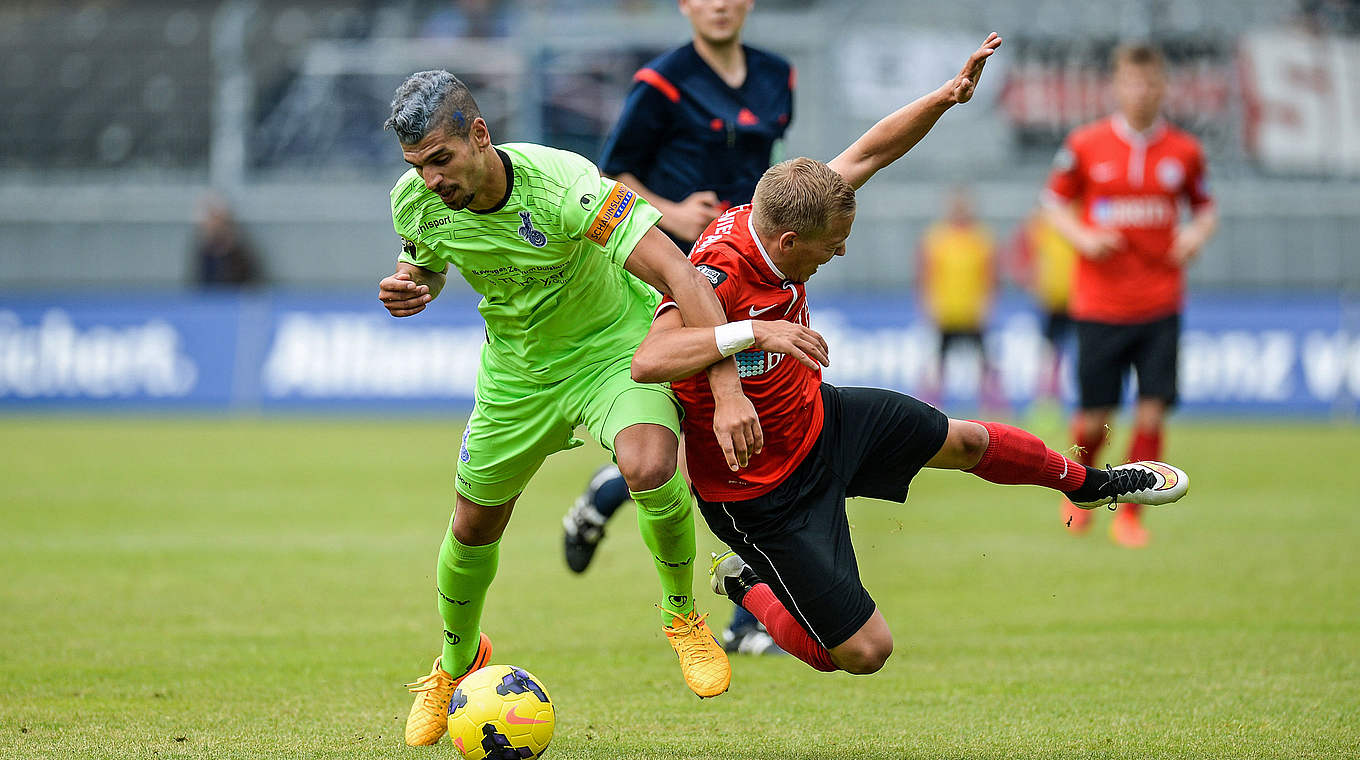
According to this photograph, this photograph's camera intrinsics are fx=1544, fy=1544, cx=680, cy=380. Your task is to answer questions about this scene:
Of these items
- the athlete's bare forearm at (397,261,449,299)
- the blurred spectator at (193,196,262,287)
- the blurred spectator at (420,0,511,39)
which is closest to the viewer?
the athlete's bare forearm at (397,261,449,299)

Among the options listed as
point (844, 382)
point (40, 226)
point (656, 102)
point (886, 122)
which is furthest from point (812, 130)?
point (886, 122)

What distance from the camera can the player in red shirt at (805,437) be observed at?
15.1ft

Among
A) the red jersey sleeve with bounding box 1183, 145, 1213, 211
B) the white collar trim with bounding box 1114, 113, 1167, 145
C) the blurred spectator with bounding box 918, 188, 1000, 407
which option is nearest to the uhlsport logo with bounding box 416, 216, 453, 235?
the white collar trim with bounding box 1114, 113, 1167, 145

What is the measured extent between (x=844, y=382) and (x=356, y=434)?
5.14 m

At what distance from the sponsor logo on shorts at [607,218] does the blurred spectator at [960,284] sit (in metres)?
12.0

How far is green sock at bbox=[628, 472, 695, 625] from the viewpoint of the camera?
15.9ft

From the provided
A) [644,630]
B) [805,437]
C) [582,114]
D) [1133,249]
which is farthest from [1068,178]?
[582,114]

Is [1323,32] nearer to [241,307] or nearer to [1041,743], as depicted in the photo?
[241,307]

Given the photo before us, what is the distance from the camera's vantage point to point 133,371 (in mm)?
18453

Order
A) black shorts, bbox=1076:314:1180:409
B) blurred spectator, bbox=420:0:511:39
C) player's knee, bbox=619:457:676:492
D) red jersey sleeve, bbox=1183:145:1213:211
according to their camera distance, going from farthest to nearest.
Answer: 1. blurred spectator, bbox=420:0:511:39
2. red jersey sleeve, bbox=1183:145:1213:211
3. black shorts, bbox=1076:314:1180:409
4. player's knee, bbox=619:457:676:492

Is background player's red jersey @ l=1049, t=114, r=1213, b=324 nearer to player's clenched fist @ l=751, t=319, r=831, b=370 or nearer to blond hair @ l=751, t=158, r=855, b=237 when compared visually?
blond hair @ l=751, t=158, r=855, b=237

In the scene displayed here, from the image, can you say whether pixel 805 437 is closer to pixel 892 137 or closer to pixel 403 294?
pixel 892 137

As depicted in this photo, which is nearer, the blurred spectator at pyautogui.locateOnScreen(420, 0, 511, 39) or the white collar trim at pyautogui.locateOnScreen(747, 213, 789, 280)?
the white collar trim at pyautogui.locateOnScreen(747, 213, 789, 280)

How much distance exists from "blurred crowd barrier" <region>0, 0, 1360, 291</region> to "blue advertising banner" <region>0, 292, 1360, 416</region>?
1.66 metres
